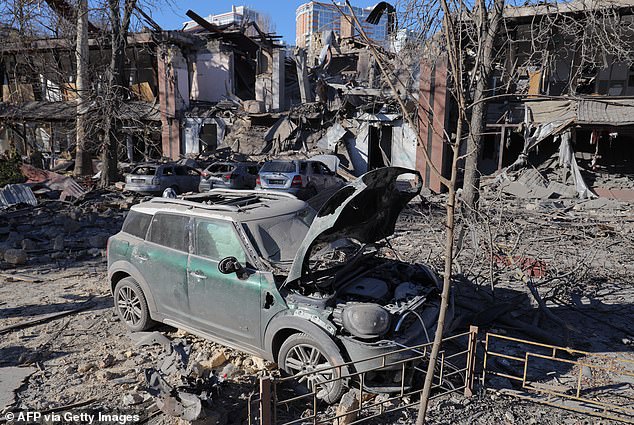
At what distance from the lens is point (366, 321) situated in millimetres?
4176

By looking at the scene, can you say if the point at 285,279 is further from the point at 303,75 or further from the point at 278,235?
the point at 303,75

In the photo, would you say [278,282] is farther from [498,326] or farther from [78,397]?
[498,326]

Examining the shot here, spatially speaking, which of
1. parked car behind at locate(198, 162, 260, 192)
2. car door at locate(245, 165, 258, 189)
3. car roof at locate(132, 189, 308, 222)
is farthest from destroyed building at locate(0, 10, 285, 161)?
car roof at locate(132, 189, 308, 222)

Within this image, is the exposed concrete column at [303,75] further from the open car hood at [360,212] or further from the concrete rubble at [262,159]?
the open car hood at [360,212]

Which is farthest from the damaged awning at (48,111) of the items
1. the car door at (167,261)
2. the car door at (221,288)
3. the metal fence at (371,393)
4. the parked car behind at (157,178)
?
the metal fence at (371,393)

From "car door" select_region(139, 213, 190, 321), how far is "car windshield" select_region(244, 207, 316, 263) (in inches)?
38.0

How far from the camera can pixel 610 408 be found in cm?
418

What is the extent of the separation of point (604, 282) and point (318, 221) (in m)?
6.59

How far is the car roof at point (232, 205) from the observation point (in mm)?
5398

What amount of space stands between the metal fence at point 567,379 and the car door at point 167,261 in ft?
11.8

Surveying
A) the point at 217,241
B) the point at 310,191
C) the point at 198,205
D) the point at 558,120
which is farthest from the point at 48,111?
the point at 217,241

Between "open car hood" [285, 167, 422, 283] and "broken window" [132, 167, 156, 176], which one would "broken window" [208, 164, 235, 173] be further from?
"open car hood" [285, 167, 422, 283]

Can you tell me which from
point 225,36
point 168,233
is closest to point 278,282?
point 168,233

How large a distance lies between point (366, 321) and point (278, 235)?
5.47 feet
